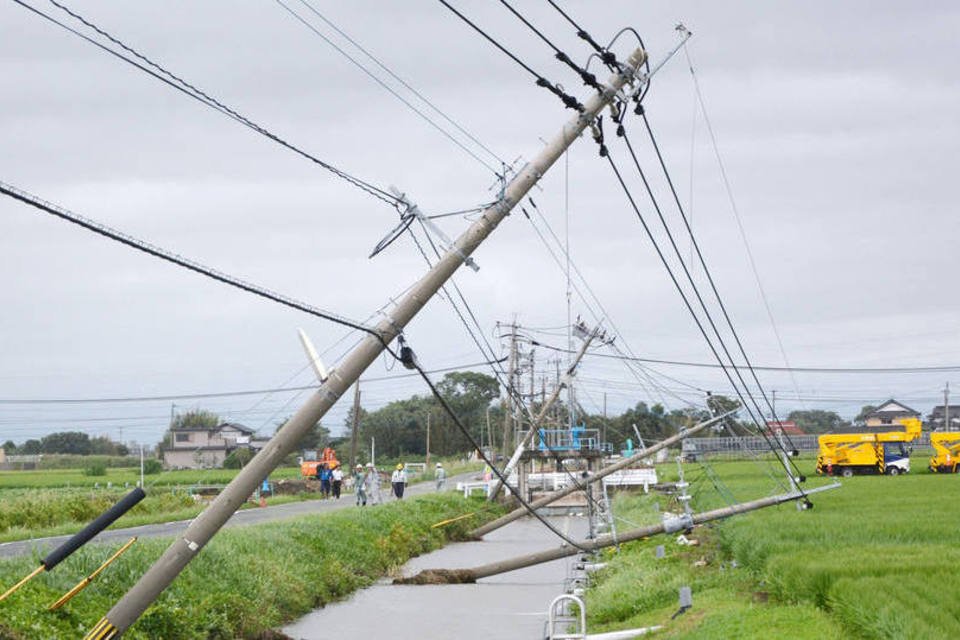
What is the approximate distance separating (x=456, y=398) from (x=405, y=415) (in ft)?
20.6

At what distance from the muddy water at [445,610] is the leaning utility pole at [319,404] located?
9117 millimetres

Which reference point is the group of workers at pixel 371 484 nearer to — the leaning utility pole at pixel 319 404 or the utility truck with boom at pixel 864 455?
the utility truck with boom at pixel 864 455

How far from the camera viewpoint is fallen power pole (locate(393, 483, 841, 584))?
26.6 meters

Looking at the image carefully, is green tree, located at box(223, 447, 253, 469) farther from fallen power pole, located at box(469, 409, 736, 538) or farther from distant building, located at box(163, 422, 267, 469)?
fallen power pole, located at box(469, 409, 736, 538)

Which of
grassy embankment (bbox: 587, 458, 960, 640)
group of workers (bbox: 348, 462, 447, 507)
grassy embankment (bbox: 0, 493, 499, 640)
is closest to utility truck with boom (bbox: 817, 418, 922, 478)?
group of workers (bbox: 348, 462, 447, 507)

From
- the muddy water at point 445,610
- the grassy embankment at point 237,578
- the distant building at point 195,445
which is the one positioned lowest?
the muddy water at point 445,610

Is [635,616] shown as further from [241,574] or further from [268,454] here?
[268,454]

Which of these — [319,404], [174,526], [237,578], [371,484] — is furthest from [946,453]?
[319,404]

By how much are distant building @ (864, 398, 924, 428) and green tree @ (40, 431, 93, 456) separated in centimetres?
9690

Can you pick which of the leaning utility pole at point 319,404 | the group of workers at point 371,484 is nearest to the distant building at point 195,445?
the group of workers at point 371,484

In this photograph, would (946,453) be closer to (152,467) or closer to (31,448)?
(152,467)

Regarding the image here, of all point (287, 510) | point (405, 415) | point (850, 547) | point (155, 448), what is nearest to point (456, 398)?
point (405, 415)

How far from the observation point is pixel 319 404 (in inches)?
546

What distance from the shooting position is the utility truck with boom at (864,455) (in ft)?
209
